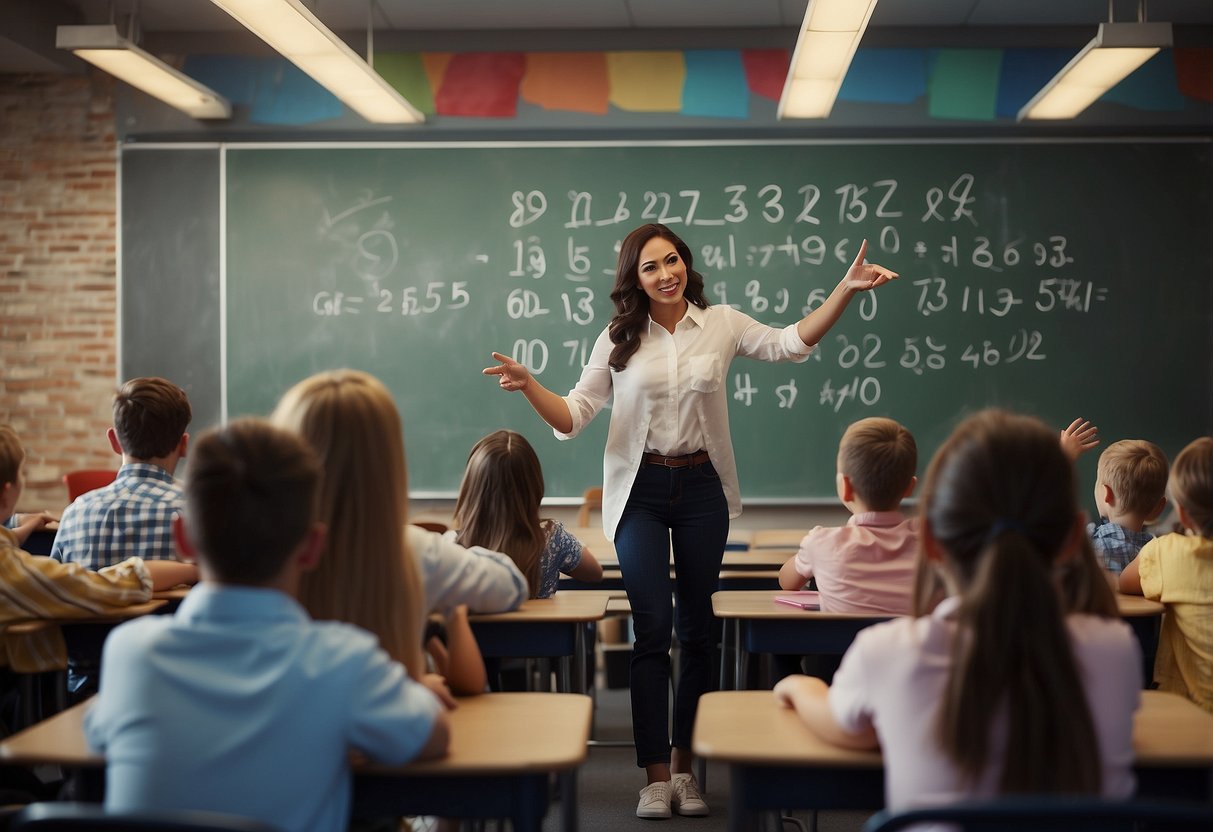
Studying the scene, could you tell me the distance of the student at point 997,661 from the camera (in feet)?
4.22

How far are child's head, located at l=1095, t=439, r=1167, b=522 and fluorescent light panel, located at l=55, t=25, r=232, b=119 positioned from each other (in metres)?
3.75

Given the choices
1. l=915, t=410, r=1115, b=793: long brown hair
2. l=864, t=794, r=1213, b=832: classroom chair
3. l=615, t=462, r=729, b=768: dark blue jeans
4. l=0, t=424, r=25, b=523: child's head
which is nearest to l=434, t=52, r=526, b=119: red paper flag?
l=615, t=462, r=729, b=768: dark blue jeans

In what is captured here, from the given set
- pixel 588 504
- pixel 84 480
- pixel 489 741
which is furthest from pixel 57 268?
pixel 489 741

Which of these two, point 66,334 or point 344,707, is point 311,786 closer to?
point 344,707

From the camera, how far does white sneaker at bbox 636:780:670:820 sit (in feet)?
10.0

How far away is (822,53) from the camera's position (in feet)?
13.4

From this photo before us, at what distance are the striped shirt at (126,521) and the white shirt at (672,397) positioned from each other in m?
1.10

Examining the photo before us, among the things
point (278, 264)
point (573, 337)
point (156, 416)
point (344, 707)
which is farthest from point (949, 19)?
point (344, 707)

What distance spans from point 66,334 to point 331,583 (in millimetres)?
4647

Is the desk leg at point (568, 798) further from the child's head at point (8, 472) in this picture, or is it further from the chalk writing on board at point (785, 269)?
the chalk writing on board at point (785, 269)

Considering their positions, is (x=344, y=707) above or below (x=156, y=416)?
below

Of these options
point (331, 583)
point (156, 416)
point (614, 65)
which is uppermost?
point (614, 65)

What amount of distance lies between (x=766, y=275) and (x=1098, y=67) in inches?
66.5

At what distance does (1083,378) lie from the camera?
17.5 ft
